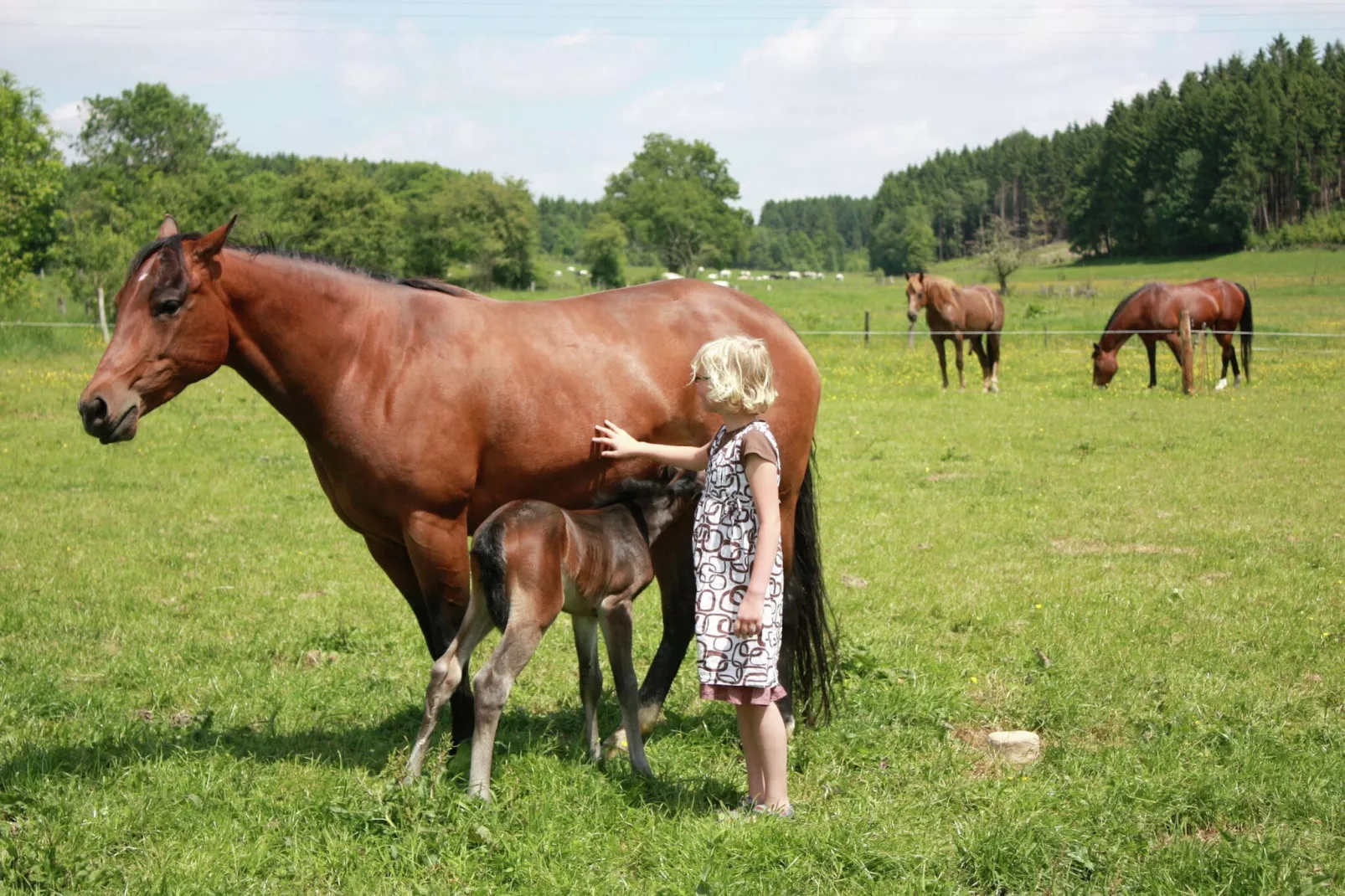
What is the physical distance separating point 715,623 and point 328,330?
1995 millimetres

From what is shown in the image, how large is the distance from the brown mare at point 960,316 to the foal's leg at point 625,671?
1615cm

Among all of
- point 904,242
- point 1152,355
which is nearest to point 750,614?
point 1152,355

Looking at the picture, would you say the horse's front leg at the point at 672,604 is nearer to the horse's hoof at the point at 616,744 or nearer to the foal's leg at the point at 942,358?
the horse's hoof at the point at 616,744

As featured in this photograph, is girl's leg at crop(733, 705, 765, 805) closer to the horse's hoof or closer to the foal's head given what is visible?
the horse's hoof

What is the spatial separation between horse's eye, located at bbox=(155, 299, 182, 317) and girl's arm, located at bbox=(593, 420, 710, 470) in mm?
1723

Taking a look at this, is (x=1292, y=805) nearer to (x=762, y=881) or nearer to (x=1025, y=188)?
(x=762, y=881)

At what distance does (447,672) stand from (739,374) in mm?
1600

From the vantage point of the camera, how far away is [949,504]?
9.94 m

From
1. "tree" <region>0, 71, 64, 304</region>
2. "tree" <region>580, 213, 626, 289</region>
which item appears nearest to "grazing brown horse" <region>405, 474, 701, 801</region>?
"tree" <region>0, 71, 64, 304</region>

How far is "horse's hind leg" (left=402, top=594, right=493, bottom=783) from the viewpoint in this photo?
400 centimetres

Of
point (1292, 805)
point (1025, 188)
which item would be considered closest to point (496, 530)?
point (1292, 805)

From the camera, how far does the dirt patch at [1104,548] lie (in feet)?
26.3

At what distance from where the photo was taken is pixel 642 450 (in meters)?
4.32

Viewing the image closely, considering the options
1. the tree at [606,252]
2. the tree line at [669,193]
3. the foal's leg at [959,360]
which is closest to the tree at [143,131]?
the tree line at [669,193]
